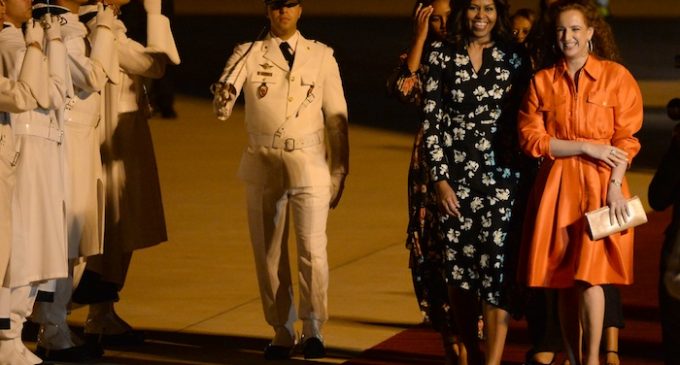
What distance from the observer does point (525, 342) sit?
386 inches

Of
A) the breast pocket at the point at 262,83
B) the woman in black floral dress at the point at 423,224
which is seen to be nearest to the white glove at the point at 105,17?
the breast pocket at the point at 262,83

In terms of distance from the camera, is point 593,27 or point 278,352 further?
point 278,352

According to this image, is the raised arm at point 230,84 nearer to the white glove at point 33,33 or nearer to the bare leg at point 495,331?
the white glove at point 33,33

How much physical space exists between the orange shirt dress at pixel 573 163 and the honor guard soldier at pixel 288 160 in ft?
4.93

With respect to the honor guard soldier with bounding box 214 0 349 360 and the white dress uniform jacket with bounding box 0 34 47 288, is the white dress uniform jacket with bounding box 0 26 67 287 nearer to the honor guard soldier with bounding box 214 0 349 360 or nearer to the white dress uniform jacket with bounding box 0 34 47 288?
the white dress uniform jacket with bounding box 0 34 47 288

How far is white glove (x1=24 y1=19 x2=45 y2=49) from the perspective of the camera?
851 cm

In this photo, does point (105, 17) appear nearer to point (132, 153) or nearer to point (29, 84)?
point (132, 153)

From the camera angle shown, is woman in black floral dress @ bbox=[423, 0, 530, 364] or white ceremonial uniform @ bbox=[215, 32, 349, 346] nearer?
woman in black floral dress @ bbox=[423, 0, 530, 364]

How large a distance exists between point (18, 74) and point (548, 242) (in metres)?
2.51

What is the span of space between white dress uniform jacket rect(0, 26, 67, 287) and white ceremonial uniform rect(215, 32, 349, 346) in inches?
37.7

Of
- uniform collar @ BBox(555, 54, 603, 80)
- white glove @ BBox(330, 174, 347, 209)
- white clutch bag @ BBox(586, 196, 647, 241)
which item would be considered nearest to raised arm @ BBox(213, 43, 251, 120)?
white glove @ BBox(330, 174, 347, 209)

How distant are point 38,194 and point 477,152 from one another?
6.83 ft

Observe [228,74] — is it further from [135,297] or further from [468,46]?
[135,297]

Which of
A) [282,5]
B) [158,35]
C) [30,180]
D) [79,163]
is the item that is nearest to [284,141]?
[282,5]
